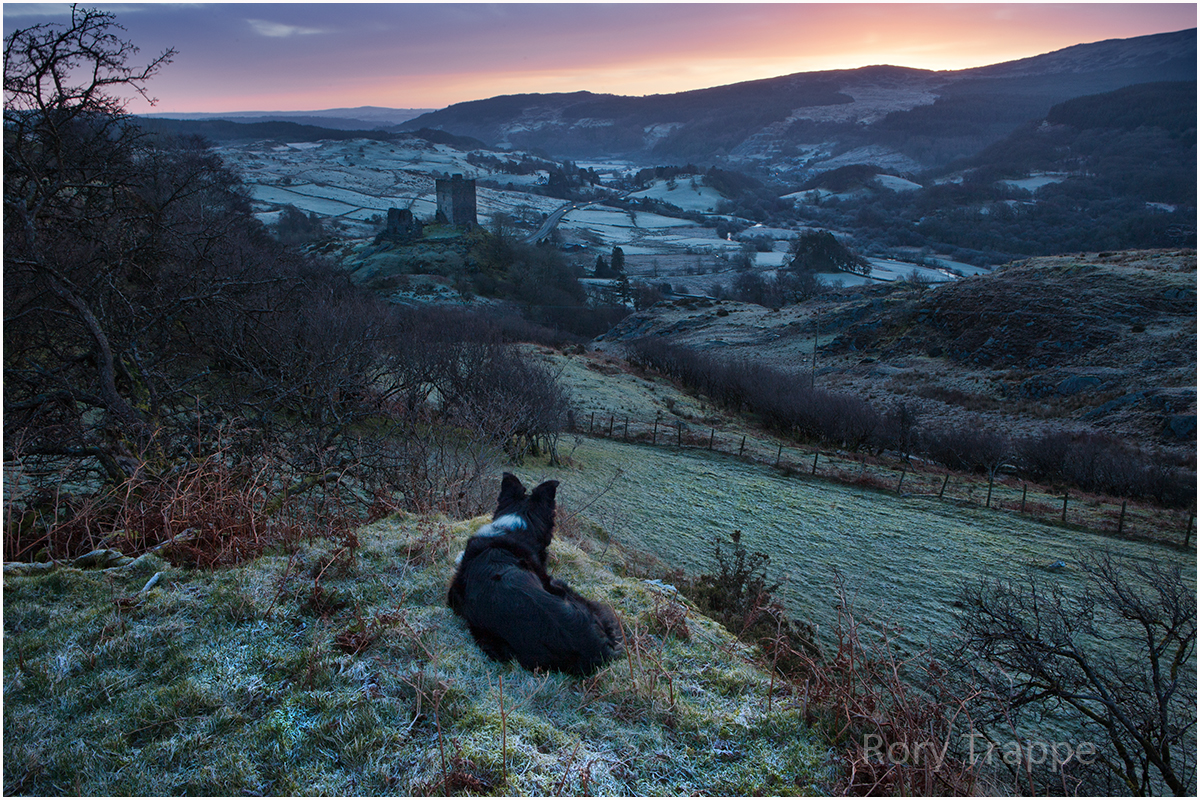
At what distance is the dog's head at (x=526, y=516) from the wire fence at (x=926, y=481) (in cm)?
1456

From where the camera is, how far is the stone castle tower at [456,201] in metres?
70.9

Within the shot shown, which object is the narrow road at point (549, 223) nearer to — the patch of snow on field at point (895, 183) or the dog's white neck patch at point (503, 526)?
the patch of snow on field at point (895, 183)

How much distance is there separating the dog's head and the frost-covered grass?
2.28ft

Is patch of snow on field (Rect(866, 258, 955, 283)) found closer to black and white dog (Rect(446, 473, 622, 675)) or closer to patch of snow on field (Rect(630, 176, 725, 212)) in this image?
patch of snow on field (Rect(630, 176, 725, 212))

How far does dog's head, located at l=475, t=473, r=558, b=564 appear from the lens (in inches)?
172

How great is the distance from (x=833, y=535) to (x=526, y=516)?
10443 mm

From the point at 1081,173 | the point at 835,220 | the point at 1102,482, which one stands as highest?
the point at 1081,173

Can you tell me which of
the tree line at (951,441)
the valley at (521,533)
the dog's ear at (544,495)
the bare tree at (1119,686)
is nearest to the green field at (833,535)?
the valley at (521,533)

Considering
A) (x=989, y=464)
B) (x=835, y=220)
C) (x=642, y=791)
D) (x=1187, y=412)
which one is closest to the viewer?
(x=642, y=791)

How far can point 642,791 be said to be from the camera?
109 inches

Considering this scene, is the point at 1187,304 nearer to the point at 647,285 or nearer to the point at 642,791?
the point at 647,285

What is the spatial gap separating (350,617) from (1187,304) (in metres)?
51.1

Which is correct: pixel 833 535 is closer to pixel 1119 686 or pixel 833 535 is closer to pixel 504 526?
pixel 1119 686

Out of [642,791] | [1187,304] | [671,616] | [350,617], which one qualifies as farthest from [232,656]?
[1187,304]
